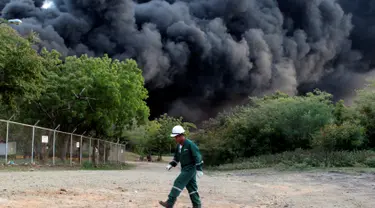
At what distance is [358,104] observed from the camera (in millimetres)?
36250

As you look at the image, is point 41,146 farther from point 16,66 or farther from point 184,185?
point 184,185

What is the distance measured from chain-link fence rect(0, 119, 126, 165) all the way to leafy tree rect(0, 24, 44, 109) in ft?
6.71

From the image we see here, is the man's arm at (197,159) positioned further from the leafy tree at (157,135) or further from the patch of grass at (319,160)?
the leafy tree at (157,135)

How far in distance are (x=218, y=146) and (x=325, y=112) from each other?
953 cm

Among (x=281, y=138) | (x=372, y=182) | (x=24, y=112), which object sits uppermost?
(x=24, y=112)

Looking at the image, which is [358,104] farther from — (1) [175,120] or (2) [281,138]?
(1) [175,120]

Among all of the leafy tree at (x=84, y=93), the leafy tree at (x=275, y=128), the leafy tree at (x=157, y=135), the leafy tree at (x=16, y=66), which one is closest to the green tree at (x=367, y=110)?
the leafy tree at (x=275, y=128)

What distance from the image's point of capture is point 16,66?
80.5 ft

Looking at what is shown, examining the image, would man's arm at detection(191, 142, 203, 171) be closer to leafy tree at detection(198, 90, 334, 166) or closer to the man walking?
the man walking

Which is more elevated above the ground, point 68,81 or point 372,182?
point 68,81

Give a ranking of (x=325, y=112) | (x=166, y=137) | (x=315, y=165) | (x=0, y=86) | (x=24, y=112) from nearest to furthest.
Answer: (x=0, y=86) → (x=315, y=165) → (x=325, y=112) → (x=24, y=112) → (x=166, y=137)

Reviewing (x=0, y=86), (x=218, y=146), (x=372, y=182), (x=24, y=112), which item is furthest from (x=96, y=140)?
(x=372, y=182)

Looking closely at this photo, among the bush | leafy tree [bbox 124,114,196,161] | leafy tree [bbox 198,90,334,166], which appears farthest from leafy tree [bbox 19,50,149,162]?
leafy tree [bbox 124,114,196,161]

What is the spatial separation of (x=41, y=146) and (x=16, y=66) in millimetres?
6015
